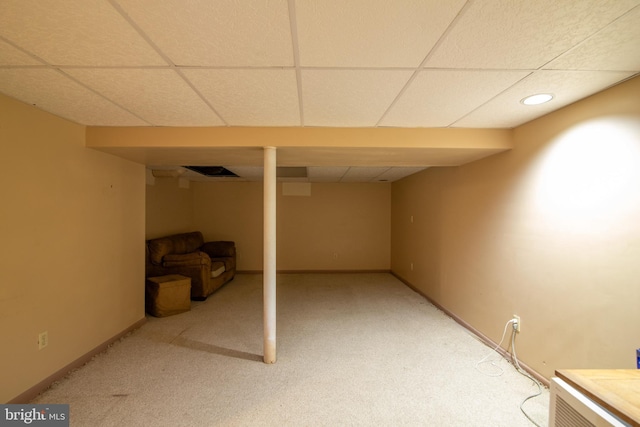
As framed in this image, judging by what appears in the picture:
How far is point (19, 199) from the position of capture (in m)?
1.75

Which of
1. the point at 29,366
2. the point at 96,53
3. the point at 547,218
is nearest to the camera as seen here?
the point at 96,53

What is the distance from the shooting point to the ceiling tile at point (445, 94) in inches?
56.2

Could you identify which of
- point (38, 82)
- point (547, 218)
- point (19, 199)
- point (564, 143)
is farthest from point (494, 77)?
point (19, 199)

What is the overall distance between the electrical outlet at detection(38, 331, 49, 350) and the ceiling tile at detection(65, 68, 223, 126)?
1.83 metres

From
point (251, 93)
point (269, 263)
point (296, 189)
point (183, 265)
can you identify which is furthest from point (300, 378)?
point (296, 189)

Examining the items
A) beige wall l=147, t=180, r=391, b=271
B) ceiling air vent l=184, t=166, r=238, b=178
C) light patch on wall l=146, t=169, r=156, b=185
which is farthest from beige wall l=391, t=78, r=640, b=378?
light patch on wall l=146, t=169, r=156, b=185

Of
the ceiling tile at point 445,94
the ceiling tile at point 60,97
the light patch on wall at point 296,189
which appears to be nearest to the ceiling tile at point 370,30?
the ceiling tile at point 445,94

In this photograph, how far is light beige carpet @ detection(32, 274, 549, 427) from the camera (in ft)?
5.55

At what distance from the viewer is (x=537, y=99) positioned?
171 centimetres

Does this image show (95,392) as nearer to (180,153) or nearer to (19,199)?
(19,199)

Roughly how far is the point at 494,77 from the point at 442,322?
283 cm

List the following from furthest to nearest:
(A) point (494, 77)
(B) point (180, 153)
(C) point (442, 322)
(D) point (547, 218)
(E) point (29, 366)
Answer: (C) point (442, 322) < (B) point (180, 153) < (D) point (547, 218) < (E) point (29, 366) < (A) point (494, 77)

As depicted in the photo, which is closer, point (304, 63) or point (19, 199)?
point (304, 63)

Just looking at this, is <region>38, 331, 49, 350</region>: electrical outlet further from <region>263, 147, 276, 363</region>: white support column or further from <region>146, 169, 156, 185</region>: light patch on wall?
<region>146, 169, 156, 185</region>: light patch on wall
